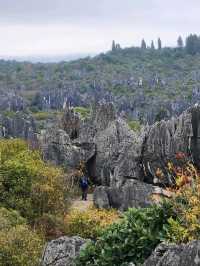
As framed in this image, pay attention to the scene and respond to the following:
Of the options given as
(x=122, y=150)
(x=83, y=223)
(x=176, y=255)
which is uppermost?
(x=176, y=255)

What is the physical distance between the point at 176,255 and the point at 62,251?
5064 millimetres

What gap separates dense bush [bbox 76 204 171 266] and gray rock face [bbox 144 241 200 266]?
111 cm

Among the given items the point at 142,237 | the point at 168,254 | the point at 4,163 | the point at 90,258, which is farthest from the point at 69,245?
the point at 4,163

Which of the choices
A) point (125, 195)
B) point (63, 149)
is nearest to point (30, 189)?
point (125, 195)

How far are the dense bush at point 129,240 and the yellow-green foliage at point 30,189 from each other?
1387 cm

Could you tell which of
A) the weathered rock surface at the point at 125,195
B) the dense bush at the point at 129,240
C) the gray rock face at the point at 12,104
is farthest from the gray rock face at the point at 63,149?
the gray rock face at the point at 12,104

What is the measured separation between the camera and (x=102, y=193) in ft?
115

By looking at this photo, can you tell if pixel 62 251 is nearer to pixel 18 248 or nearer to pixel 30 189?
pixel 18 248

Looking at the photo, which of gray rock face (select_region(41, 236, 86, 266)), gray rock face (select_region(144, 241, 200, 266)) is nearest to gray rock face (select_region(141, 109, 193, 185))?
gray rock face (select_region(41, 236, 86, 266))

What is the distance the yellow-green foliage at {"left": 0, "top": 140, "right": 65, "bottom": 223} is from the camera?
95.2 feet

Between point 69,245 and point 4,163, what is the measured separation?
576 inches

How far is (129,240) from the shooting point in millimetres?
14516

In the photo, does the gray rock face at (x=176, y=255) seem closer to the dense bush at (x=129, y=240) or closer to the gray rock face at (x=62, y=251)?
the dense bush at (x=129, y=240)

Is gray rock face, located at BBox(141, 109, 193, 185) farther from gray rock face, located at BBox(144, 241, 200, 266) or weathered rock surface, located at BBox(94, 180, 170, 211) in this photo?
gray rock face, located at BBox(144, 241, 200, 266)
